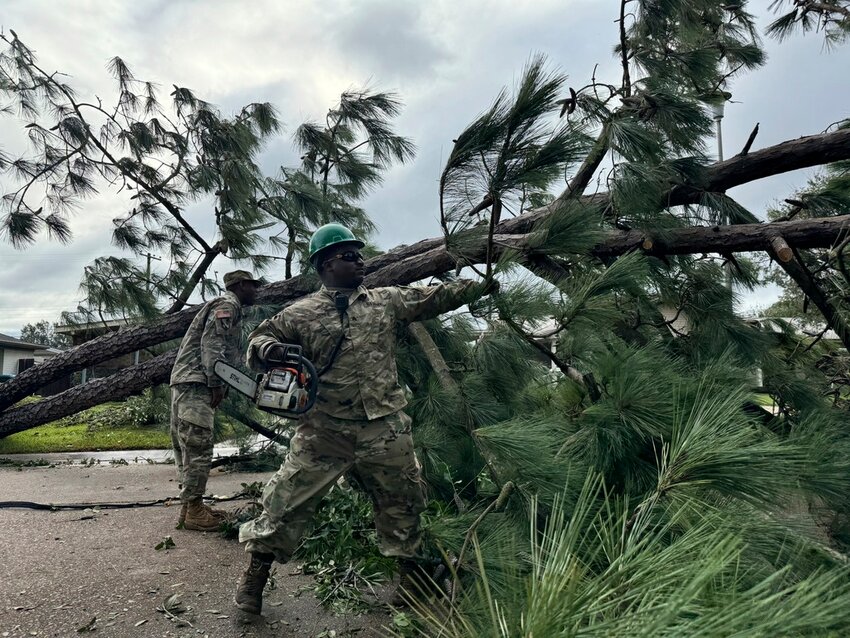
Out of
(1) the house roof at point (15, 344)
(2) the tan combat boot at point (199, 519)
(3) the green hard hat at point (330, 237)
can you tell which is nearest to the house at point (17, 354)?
(1) the house roof at point (15, 344)

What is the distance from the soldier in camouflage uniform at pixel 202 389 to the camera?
159 inches

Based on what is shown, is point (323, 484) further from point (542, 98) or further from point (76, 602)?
point (542, 98)

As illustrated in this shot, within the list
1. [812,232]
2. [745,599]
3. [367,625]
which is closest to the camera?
[745,599]

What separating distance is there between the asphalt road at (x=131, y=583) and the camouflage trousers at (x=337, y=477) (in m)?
0.32

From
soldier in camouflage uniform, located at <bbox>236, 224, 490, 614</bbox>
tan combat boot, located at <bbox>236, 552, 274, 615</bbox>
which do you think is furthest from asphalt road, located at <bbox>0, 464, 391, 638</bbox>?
soldier in camouflage uniform, located at <bbox>236, 224, 490, 614</bbox>

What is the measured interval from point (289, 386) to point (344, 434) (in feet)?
1.24

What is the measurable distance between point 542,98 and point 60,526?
4.16 metres

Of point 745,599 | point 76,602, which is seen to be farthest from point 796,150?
point 76,602

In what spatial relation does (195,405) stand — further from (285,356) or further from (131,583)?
(285,356)

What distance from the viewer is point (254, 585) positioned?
257 centimetres

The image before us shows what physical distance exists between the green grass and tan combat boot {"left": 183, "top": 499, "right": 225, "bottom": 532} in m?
6.10

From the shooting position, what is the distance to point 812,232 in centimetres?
327

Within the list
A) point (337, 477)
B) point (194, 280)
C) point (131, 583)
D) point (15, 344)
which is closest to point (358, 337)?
point (337, 477)

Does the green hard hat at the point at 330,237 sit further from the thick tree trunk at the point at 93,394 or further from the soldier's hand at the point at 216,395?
the thick tree trunk at the point at 93,394
